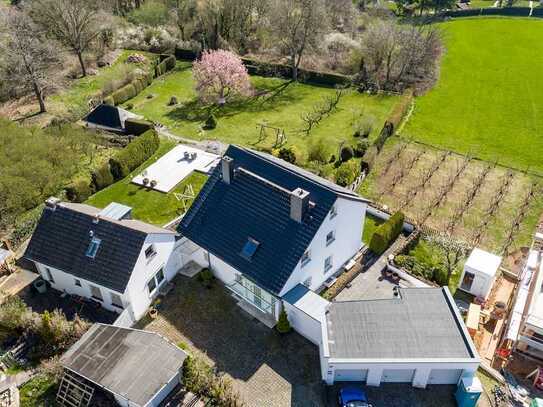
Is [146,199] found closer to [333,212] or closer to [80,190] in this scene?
[80,190]

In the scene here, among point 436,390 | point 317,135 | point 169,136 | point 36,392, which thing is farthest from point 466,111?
point 36,392

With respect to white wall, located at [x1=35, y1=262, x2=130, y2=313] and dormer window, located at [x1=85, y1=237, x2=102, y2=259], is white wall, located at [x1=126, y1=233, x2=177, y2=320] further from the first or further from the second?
dormer window, located at [x1=85, y1=237, x2=102, y2=259]

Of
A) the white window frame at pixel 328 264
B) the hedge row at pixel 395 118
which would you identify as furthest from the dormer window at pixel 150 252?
the hedge row at pixel 395 118

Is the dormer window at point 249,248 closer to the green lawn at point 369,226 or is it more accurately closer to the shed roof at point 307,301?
the shed roof at point 307,301

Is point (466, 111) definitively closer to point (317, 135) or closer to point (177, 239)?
point (317, 135)

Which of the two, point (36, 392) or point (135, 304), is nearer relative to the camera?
point (36, 392)

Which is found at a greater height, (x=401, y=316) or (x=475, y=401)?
(x=401, y=316)

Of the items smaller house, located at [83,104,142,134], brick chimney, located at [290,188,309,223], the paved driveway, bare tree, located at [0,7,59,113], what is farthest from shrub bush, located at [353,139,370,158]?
bare tree, located at [0,7,59,113]
